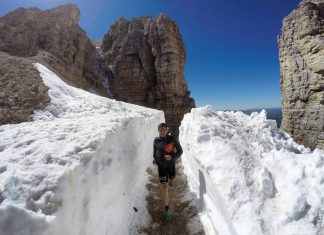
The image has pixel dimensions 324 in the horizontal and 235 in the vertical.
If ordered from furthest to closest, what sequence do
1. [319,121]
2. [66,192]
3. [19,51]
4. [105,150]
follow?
[19,51]
[319,121]
[105,150]
[66,192]

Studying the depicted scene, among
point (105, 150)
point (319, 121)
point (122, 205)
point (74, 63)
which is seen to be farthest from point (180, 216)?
point (74, 63)

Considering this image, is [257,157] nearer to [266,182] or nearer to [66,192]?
[266,182]

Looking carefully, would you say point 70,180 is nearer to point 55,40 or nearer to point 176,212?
point 176,212

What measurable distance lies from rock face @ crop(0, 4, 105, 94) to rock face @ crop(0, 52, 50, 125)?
19.9 meters

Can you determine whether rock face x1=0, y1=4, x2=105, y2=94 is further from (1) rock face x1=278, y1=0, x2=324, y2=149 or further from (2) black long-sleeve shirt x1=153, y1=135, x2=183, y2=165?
(2) black long-sleeve shirt x1=153, y1=135, x2=183, y2=165

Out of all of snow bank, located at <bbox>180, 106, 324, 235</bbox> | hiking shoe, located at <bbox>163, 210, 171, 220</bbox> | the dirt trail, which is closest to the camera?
snow bank, located at <bbox>180, 106, 324, 235</bbox>

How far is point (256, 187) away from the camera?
5191 millimetres

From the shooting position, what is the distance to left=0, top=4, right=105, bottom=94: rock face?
35.1 m

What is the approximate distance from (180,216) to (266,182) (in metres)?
2.97

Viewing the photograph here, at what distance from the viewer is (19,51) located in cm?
3500

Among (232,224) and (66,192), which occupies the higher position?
(66,192)

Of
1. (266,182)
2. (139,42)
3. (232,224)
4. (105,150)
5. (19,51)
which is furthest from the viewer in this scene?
(139,42)

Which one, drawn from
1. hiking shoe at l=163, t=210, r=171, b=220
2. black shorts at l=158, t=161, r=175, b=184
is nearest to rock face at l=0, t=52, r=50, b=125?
black shorts at l=158, t=161, r=175, b=184

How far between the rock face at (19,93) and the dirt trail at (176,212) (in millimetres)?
5375
